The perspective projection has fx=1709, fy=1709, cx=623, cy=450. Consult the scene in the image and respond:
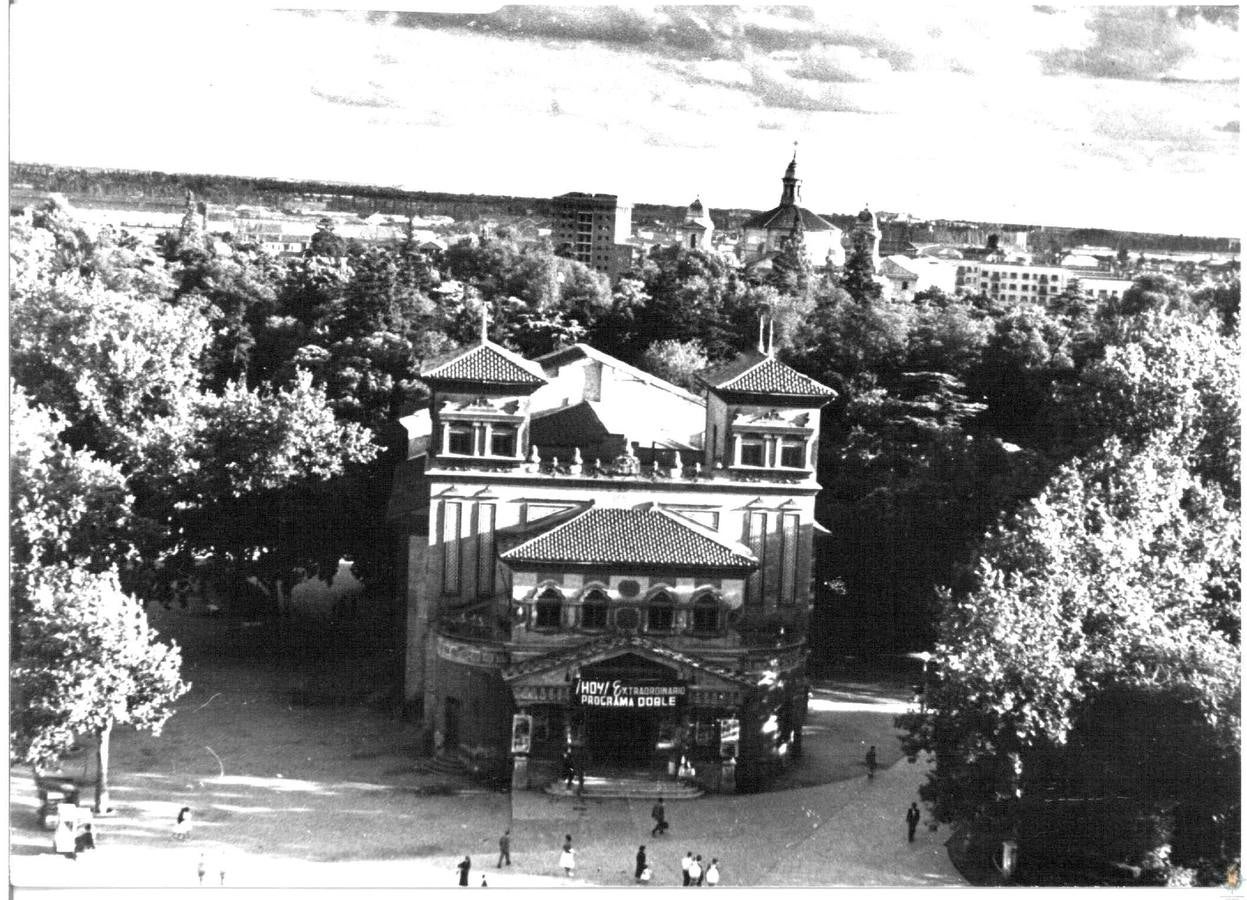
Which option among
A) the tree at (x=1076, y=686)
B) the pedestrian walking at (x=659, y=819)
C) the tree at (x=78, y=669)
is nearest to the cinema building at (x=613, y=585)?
the pedestrian walking at (x=659, y=819)

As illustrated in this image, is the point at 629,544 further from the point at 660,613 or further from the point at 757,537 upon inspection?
the point at 757,537

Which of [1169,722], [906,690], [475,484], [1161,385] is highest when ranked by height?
[1161,385]

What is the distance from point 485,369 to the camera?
172 feet

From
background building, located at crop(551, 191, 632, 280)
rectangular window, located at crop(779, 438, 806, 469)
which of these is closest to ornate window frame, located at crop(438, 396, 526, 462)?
rectangular window, located at crop(779, 438, 806, 469)

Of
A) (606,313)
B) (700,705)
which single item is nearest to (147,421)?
(700,705)

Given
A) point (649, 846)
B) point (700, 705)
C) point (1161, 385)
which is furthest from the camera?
point (1161, 385)

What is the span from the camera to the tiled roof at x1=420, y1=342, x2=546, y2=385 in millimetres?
51969

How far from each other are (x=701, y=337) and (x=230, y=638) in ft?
113

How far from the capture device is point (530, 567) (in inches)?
1951

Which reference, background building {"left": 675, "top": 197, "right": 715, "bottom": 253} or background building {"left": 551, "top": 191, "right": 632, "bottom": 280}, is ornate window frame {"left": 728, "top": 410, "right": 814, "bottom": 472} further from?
background building {"left": 551, "top": 191, "right": 632, "bottom": 280}

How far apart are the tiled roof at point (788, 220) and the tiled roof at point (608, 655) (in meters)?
40.3

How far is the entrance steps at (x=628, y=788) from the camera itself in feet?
159

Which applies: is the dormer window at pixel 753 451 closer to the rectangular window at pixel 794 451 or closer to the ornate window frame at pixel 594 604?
the rectangular window at pixel 794 451

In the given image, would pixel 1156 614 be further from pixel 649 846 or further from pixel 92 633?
pixel 92 633
